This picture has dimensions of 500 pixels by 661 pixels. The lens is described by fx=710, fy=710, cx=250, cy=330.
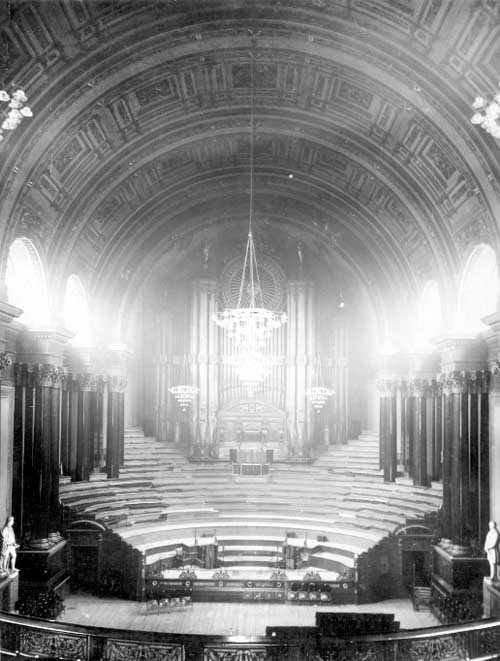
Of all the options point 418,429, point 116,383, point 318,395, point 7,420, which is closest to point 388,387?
point 418,429

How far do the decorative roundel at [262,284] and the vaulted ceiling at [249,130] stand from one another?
1697 millimetres

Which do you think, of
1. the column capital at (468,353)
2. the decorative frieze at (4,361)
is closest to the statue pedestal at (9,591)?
the decorative frieze at (4,361)

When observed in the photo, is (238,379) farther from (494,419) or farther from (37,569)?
(494,419)

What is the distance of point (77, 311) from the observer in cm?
2062

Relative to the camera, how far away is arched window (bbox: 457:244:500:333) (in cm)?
1661

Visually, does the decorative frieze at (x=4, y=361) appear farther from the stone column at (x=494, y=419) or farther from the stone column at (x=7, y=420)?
the stone column at (x=494, y=419)

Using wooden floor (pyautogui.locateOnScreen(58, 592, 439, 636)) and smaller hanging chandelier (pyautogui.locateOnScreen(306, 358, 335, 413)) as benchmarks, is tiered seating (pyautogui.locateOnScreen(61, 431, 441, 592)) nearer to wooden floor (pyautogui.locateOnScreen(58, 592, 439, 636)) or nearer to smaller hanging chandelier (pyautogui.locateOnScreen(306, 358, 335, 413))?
wooden floor (pyautogui.locateOnScreen(58, 592, 439, 636))

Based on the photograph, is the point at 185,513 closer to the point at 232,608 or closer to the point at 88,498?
the point at 88,498

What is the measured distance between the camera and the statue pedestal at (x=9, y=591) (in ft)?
45.6

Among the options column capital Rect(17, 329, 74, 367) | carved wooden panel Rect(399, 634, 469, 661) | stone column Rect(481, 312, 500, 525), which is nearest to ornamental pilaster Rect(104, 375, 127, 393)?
column capital Rect(17, 329, 74, 367)

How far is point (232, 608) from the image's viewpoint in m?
16.1

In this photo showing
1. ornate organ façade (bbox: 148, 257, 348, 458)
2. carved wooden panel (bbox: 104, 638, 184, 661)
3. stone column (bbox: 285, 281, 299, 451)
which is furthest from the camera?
ornate organ façade (bbox: 148, 257, 348, 458)

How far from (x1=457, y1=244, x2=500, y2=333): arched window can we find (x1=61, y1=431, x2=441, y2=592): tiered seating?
4.97 m

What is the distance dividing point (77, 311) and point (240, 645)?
43.8 ft
